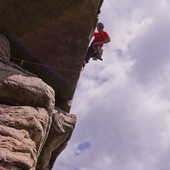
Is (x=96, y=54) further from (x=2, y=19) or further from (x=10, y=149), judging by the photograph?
(x=10, y=149)

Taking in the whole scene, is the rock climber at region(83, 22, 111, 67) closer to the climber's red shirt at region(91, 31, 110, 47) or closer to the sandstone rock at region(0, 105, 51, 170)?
the climber's red shirt at region(91, 31, 110, 47)

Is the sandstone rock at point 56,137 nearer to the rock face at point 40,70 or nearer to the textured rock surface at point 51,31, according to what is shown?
the rock face at point 40,70

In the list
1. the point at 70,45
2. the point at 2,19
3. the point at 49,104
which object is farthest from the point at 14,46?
the point at 49,104

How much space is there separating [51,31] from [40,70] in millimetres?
1675

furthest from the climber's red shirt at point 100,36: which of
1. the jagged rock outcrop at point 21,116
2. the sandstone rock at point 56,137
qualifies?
the jagged rock outcrop at point 21,116

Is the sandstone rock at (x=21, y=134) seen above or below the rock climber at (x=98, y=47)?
below

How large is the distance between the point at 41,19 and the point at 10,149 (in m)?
5.16

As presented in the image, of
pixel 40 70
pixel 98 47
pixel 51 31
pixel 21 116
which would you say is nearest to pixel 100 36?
pixel 98 47

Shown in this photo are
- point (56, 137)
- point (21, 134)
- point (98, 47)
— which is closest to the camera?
point (21, 134)

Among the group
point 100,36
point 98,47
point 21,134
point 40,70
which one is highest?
point 100,36

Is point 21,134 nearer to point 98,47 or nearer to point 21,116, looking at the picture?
point 21,116

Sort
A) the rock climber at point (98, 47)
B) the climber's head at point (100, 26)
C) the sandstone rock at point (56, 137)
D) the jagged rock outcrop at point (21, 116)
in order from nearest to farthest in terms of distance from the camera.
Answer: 1. the jagged rock outcrop at point (21, 116)
2. the sandstone rock at point (56, 137)
3. the rock climber at point (98, 47)
4. the climber's head at point (100, 26)

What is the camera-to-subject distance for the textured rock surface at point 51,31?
8.66 meters

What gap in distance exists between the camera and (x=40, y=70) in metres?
9.91
